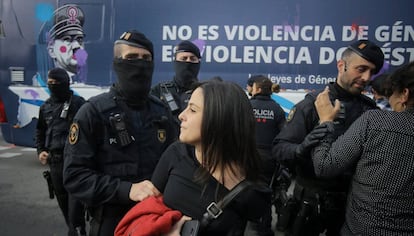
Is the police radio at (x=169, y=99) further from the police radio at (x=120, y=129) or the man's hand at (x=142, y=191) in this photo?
the man's hand at (x=142, y=191)

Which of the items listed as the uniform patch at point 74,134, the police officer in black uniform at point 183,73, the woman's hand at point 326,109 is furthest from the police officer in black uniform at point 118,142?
the police officer in black uniform at point 183,73

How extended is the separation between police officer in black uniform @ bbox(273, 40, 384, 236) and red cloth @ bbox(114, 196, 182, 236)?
98 cm

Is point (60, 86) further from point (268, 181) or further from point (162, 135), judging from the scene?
point (268, 181)

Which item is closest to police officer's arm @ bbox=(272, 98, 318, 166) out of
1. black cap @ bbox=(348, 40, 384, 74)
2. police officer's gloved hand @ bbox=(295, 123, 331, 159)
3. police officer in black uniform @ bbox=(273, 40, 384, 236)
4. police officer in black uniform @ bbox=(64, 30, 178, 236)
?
police officer in black uniform @ bbox=(273, 40, 384, 236)

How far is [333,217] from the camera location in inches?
80.5

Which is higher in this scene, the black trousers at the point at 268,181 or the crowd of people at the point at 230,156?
the crowd of people at the point at 230,156

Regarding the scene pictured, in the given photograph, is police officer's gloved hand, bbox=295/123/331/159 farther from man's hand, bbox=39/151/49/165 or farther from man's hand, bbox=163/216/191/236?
man's hand, bbox=39/151/49/165

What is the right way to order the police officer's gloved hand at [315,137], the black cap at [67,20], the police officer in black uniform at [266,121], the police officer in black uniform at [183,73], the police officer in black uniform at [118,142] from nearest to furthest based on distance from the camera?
the police officer in black uniform at [118,142], the police officer's gloved hand at [315,137], the police officer in black uniform at [183,73], the police officer in black uniform at [266,121], the black cap at [67,20]

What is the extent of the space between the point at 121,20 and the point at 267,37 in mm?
2194

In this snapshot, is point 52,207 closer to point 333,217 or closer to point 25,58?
point 25,58

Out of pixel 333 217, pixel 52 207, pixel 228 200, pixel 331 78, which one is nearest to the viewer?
pixel 228 200

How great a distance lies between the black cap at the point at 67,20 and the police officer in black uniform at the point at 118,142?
3.96 metres

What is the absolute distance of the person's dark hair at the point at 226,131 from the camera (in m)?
1.19

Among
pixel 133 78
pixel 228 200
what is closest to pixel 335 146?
pixel 228 200
